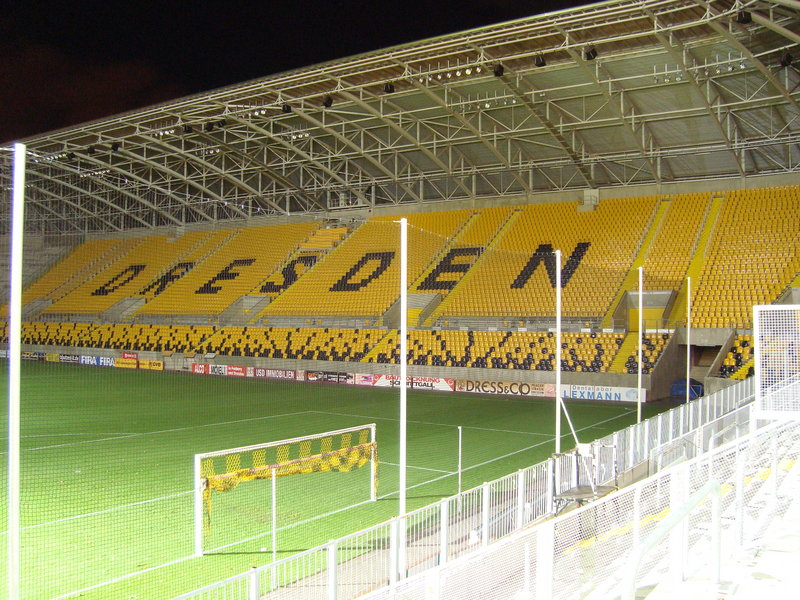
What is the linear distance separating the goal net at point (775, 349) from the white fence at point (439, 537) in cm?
208

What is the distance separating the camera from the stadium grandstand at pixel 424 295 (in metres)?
9.55

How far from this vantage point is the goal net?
10615 mm

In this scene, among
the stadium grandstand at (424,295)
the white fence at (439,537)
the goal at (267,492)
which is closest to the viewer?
the white fence at (439,537)

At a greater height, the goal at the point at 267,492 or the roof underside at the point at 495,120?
the roof underside at the point at 495,120

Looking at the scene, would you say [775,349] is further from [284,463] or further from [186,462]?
[186,462]

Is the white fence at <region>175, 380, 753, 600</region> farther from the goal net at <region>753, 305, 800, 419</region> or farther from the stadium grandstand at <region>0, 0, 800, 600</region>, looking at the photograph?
the goal net at <region>753, 305, 800, 419</region>

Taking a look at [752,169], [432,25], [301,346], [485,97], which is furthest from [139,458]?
[752,169]

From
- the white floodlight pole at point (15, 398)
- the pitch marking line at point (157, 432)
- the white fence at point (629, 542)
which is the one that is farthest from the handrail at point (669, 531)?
the pitch marking line at point (157, 432)

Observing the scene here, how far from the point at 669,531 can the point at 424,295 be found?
28795 millimetres

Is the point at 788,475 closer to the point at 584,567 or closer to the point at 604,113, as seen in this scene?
the point at 584,567

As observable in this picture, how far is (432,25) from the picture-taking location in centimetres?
2125

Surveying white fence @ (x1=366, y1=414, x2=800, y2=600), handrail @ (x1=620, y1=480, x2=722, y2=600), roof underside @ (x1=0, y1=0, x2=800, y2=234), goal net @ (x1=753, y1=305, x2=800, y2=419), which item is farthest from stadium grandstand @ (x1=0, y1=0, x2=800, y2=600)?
goal net @ (x1=753, y1=305, x2=800, y2=419)

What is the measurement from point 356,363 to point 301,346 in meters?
3.38

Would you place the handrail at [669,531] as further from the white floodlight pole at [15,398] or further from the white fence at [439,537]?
the white floodlight pole at [15,398]
